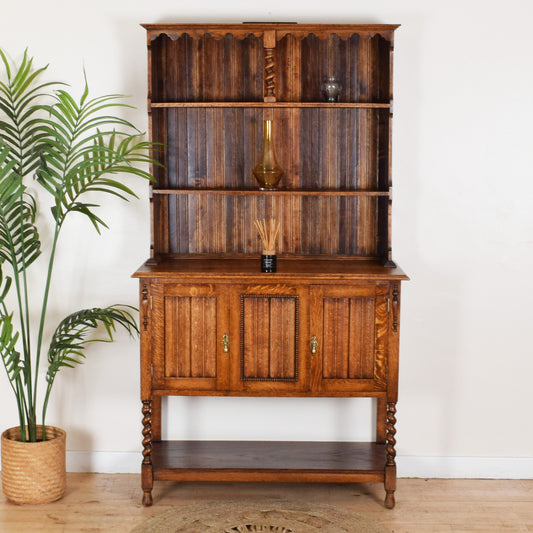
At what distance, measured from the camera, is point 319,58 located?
4.18 m

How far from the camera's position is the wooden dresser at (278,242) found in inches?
150

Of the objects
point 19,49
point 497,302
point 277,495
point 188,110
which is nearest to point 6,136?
point 19,49

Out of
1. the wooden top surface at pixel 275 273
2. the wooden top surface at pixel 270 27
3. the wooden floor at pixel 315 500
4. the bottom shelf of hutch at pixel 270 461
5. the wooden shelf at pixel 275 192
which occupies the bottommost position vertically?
the wooden floor at pixel 315 500

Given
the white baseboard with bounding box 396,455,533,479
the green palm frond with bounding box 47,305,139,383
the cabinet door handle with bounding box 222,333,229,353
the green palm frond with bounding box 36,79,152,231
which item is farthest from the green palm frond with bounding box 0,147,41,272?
the white baseboard with bounding box 396,455,533,479

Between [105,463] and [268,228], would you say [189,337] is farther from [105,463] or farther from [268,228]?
[105,463]

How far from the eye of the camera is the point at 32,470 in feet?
12.9

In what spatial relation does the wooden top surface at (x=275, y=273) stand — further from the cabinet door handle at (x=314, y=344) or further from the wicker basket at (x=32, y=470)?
the wicker basket at (x=32, y=470)

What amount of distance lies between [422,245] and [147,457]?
5.94ft

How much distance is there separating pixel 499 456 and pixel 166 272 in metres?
2.13

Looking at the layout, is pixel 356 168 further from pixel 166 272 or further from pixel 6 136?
pixel 6 136

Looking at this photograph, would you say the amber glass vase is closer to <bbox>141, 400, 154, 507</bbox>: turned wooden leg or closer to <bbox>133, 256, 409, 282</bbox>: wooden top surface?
<bbox>133, 256, 409, 282</bbox>: wooden top surface

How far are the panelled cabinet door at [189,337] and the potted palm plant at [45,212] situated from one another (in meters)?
0.28

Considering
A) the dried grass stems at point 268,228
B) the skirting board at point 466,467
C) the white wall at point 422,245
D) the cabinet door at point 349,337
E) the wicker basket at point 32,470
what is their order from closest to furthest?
the cabinet door at point 349,337 < the wicker basket at point 32,470 < the dried grass stems at point 268,228 < the white wall at point 422,245 < the skirting board at point 466,467

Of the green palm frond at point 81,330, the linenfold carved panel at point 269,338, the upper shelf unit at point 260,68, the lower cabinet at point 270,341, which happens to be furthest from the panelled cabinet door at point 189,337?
the upper shelf unit at point 260,68
